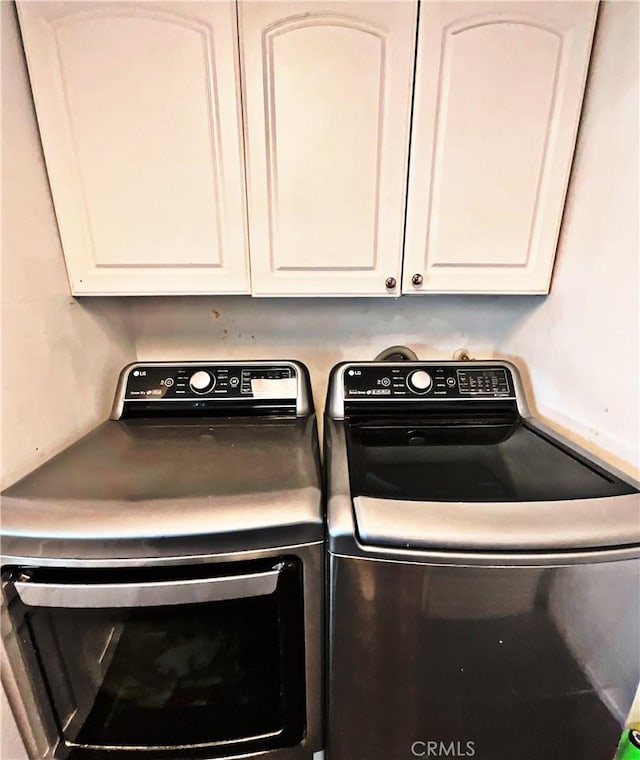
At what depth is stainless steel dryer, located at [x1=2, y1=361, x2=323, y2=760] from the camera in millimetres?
739

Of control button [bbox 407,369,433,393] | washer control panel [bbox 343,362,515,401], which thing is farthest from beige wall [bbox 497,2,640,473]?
control button [bbox 407,369,433,393]

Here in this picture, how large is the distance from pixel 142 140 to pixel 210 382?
2.04 feet

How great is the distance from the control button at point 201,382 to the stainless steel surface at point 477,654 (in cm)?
65

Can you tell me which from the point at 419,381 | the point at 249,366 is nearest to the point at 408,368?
the point at 419,381

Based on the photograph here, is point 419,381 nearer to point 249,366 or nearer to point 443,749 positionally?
point 249,366

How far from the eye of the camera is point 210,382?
1.21 meters

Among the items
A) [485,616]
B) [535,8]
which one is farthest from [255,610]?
[535,8]

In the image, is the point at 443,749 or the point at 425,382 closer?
the point at 443,749

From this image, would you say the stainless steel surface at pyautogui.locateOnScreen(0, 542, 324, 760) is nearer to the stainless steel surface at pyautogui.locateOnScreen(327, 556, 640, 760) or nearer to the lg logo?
the stainless steel surface at pyautogui.locateOnScreen(327, 556, 640, 760)

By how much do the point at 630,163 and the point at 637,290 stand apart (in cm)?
28

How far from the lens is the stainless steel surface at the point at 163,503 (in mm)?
733

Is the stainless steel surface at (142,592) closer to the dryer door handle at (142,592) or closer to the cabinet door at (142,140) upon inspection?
the dryer door handle at (142,592)

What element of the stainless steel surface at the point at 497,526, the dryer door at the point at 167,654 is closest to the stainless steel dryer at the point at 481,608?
the stainless steel surface at the point at 497,526

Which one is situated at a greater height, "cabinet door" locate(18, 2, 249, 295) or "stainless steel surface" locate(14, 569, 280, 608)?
"cabinet door" locate(18, 2, 249, 295)
